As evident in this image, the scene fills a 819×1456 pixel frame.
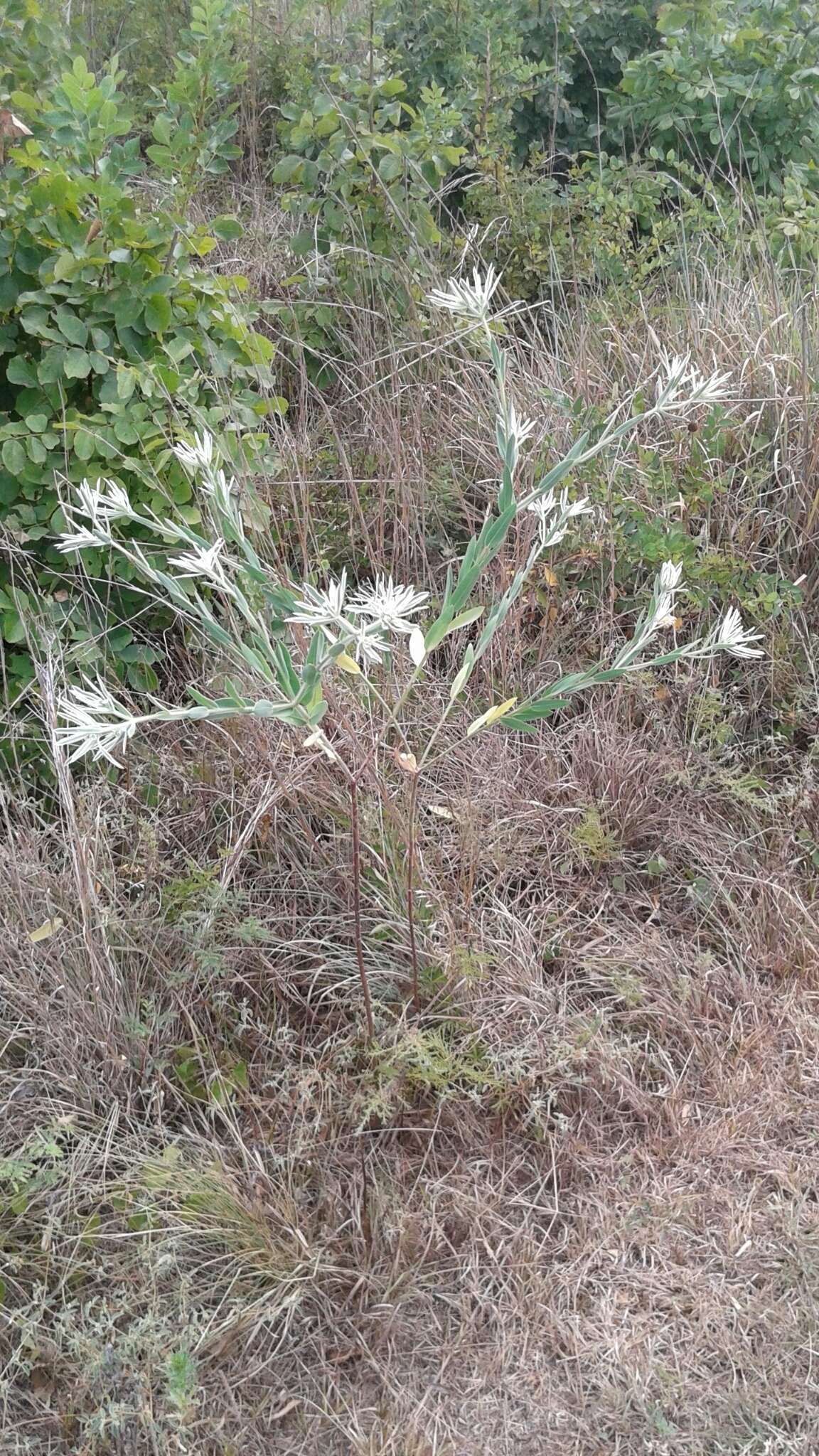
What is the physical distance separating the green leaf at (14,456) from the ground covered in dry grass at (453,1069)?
2.23 feet

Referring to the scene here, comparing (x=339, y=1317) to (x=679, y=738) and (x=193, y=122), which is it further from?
(x=193, y=122)

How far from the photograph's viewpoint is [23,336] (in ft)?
9.16

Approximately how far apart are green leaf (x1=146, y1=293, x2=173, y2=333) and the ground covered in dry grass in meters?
0.57

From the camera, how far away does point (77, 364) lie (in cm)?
265

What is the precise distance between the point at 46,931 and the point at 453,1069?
2.71 feet

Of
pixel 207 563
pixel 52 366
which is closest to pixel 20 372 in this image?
pixel 52 366

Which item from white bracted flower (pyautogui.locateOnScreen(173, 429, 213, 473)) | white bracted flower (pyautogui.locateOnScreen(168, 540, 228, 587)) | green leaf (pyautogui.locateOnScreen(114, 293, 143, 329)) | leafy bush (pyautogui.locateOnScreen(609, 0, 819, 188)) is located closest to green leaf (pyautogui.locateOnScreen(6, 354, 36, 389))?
green leaf (pyautogui.locateOnScreen(114, 293, 143, 329))

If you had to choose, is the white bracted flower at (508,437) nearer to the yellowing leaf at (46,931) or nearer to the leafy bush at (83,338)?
the leafy bush at (83,338)

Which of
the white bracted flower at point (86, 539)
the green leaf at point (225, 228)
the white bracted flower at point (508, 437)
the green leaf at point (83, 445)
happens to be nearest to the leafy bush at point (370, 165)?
the green leaf at point (225, 228)

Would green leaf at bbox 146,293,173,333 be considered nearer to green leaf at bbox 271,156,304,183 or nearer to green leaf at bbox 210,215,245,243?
green leaf at bbox 210,215,245,243

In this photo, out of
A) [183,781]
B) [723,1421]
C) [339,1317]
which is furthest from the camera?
[183,781]

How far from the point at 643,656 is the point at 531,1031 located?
105 cm

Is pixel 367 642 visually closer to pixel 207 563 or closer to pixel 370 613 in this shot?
pixel 370 613

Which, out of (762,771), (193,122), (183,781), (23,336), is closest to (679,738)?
(762,771)
